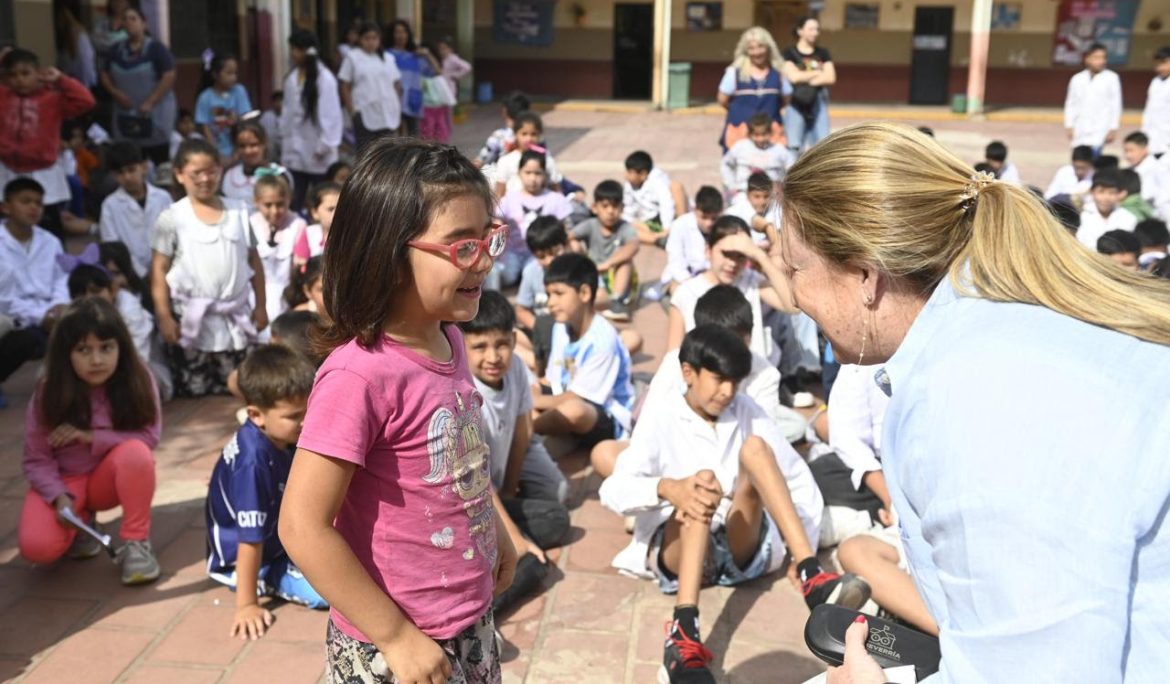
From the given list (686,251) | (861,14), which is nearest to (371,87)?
(686,251)

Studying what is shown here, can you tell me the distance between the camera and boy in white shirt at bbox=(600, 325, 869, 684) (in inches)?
133

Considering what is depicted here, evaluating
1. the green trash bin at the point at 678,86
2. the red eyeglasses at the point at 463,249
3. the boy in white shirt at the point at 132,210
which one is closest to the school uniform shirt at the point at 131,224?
the boy in white shirt at the point at 132,210

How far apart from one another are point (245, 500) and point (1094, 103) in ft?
36.0

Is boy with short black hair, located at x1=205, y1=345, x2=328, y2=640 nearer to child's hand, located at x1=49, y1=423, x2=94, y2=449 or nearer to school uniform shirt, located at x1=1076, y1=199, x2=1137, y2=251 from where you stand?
child's hand, located at x1=49, y1=423, x2=94, y2=449

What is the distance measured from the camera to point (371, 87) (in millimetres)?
10281

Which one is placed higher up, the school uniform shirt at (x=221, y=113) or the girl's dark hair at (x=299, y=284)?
the school uniform shirt at (x=221, y=113)

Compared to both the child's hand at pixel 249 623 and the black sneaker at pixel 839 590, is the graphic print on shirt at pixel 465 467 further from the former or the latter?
the child's hand at pixel 249 623

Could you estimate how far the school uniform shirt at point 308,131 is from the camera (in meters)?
8.63

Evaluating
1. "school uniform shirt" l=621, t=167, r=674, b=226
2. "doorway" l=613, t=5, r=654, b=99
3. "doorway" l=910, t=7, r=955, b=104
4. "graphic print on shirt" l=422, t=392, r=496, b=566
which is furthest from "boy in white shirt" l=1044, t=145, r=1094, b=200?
"doorway" l=613, t=5, r=654, b=99

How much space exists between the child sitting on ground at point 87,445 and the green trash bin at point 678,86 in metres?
19.8

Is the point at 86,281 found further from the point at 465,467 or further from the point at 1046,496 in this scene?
the point at 1046,496

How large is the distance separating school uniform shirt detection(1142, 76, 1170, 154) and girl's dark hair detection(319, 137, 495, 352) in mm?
10601

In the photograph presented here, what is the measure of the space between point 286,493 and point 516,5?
23580 millimetres

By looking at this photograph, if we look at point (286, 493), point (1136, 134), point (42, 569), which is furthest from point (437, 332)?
point (1136, 134)
